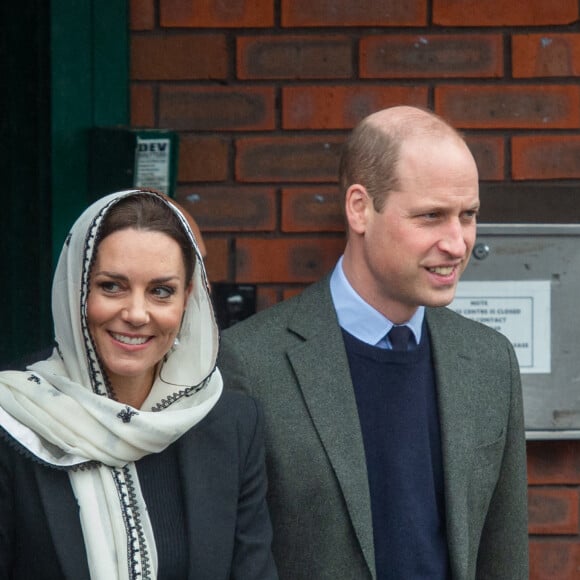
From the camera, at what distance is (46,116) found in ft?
11.0

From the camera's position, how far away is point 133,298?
2.40 metres

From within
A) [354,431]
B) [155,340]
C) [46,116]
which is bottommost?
[354,431]

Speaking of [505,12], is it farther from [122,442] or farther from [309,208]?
[122,442]

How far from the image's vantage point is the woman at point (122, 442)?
236 centimetres

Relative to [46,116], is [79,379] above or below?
below

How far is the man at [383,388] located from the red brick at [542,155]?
29.5 inches

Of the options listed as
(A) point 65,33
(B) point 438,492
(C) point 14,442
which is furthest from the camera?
(A) point 65,33

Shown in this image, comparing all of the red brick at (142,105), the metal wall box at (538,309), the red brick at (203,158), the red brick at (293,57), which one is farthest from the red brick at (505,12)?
the red brick at (142,105)

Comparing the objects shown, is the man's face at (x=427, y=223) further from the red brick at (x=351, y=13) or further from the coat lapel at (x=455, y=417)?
the red brick at (x=351, y=13)

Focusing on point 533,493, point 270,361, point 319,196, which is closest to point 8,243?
point 319,196

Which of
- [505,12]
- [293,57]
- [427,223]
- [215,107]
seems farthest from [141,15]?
[427,223]

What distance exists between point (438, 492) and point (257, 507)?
0.40 metres

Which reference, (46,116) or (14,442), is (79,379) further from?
(46,116)

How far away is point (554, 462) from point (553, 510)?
4.9 inches
